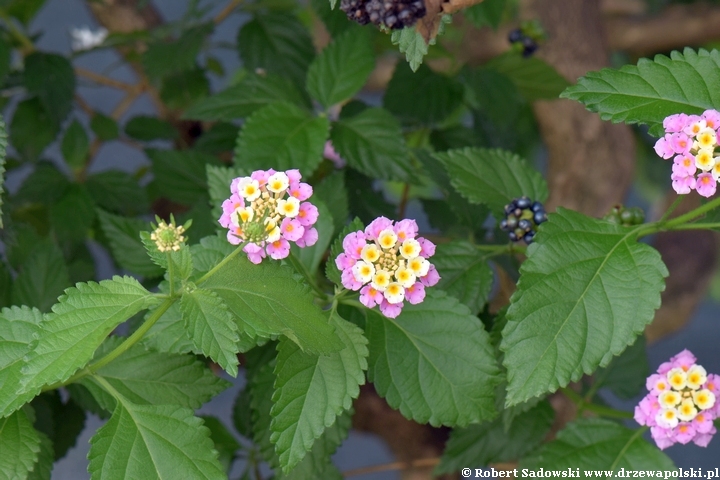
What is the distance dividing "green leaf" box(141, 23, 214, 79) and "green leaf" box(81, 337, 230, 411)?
47 cm

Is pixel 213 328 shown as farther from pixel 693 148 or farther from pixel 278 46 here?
pixel 278 46

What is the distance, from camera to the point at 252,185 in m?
0.54

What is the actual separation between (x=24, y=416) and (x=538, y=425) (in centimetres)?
49

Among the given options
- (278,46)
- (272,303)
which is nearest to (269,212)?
(272,303)

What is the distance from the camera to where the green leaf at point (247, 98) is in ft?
2.78

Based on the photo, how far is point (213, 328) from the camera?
495 mm

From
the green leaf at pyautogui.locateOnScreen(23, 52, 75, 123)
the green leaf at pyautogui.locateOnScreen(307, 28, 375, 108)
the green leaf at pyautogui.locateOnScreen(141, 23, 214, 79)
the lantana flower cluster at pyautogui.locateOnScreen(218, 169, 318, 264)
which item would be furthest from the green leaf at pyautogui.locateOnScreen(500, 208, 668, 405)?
the green leaf at pyautogui.locateOnScreen(23, 52, 75, 123)

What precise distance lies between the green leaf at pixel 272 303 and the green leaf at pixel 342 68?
334mm

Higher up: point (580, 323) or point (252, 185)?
point (252, 185)

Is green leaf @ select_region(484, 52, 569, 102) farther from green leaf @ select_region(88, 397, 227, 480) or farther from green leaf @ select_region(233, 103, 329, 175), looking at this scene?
green leaf @ select_region(88, 397, 227, 480)

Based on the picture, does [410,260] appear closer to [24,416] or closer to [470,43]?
[24,416]

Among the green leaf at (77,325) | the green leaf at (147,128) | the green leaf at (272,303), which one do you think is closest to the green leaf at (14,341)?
the green leaf at (77,325)

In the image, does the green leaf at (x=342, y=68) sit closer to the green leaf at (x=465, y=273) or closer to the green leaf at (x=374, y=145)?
the green leaf at (x=374, y=145)

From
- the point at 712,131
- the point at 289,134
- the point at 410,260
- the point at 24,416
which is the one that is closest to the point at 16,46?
the point at 289,134
